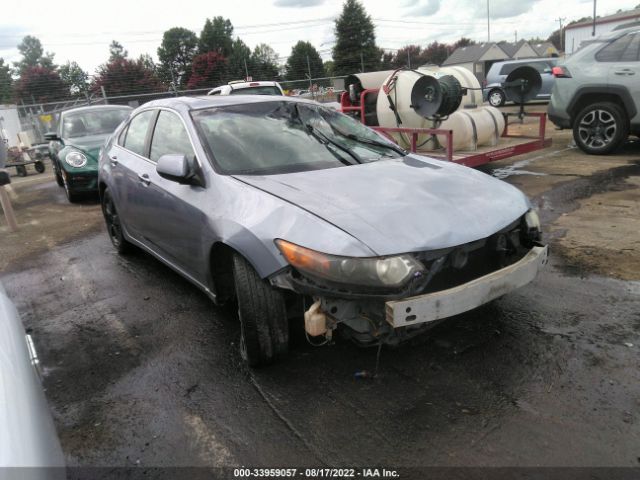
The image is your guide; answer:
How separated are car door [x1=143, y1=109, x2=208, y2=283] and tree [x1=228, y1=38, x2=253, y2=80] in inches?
1675

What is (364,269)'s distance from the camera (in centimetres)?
242

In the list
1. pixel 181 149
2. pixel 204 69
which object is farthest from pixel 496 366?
pixel 204 69

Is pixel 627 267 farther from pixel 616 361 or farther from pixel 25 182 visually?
pixel 25 182

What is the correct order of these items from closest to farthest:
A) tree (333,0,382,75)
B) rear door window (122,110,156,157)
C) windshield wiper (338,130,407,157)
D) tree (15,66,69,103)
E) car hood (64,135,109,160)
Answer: windshield wiper (338,130,407,157)
rear door window (122,110,156,157)
car hood (64,135,109,160)
tree (15,66,69,103)
tree (333,0,382,75)

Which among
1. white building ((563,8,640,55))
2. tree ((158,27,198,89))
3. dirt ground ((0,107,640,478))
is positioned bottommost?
dirt ground ((0,107,640,478))

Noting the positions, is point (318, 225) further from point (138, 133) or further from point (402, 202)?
point (138, 133)

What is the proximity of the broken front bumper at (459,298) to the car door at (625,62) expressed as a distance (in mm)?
6223

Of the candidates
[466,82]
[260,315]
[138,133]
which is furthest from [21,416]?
[466,82]

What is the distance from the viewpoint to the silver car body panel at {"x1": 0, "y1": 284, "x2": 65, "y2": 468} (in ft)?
4.10

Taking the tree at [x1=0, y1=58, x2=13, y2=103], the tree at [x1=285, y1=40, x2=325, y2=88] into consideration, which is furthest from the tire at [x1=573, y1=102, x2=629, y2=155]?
the tree at [x1=0, y1=58, x2=13, y2=103]

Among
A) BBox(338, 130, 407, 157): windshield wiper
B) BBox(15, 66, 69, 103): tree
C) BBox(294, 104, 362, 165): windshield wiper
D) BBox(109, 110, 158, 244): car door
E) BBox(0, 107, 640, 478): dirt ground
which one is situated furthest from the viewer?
BBox(15, 66, 69, 103): tree

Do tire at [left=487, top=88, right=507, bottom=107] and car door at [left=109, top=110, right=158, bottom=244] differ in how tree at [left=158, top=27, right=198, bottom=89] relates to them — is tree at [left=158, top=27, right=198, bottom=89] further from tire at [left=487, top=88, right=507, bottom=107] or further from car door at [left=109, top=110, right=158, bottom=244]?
car door at [left=109, top=110, right=158, bottom=244]

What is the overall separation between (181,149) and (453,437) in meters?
2.61

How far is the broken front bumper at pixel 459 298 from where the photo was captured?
241 cm
